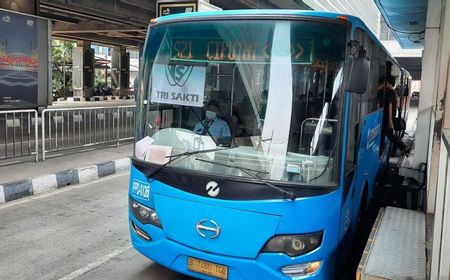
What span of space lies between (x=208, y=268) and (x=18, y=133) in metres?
5.99

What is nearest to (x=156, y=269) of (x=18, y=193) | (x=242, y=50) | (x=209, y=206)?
(x=209, y=206)

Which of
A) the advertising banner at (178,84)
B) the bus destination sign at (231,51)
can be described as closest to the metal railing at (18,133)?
the advertising banner at (178,84)

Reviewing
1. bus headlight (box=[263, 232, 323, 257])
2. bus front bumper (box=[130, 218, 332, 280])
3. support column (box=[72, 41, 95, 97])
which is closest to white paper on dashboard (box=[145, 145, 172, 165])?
bus front bumper (box=[130, 218, 332, 280])

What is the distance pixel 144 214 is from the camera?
11.7 ft

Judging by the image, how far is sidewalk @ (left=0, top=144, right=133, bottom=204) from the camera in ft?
21.5

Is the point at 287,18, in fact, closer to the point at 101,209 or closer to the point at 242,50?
the point at 242,50

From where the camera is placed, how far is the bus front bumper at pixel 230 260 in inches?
120

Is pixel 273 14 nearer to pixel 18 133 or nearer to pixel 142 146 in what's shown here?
pixel 142 146

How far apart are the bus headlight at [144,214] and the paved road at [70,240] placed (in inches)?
25.7

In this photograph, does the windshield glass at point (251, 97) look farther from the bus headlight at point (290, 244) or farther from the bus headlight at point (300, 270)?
the bus headlight at point (300, 270)

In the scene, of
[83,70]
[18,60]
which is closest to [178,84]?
[18,60]

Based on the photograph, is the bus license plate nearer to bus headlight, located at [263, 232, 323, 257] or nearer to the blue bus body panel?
the blue bus body panel

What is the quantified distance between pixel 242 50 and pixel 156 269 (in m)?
2.13

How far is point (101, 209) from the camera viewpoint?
5992 mm
